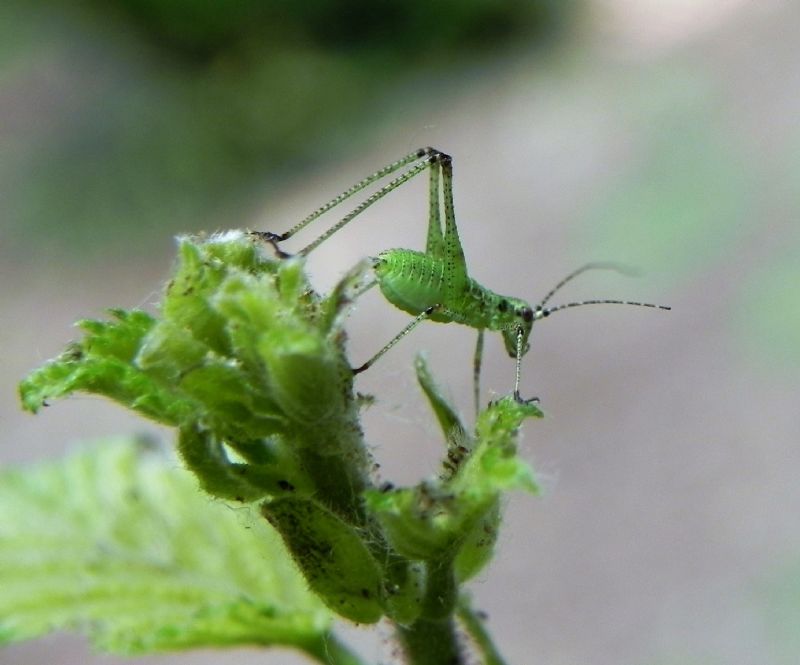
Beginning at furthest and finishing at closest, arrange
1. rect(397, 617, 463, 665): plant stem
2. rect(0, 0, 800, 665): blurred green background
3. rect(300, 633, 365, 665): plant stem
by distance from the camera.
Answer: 1. rect(0, 0, 800, 665): blurred green background
2. rect(300, 633, 365, 665): plant stem
3. rect(397, 617, 463, 665): plant stem

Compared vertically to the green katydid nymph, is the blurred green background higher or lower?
higher

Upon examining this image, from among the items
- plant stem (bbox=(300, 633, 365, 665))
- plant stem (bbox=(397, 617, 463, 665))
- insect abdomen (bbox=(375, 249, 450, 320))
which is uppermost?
insect abdomen (bbox=(375, 249, 450, 320))

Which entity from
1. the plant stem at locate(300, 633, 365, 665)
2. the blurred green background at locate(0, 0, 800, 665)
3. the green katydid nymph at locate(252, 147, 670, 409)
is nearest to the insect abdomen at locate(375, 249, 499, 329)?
the green katydid nymph at locate(252, 147, 670, 409)

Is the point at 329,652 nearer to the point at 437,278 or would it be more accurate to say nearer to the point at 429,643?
the point at 429,643

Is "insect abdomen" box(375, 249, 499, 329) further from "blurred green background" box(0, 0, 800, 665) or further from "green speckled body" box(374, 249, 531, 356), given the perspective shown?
"blurred green background" box(0, 0, 800, 665)

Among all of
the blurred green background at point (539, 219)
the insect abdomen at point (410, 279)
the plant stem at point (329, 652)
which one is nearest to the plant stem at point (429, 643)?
the plant stem at point (329, 652)

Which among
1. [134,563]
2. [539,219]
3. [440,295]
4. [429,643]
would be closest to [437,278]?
[440,295]

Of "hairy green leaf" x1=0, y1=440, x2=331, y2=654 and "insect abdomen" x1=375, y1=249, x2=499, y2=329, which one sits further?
"insect abdomen" x1=375, y1=249, x2=499, y2=329

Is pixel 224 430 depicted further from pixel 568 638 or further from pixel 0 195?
pixel 0 195
